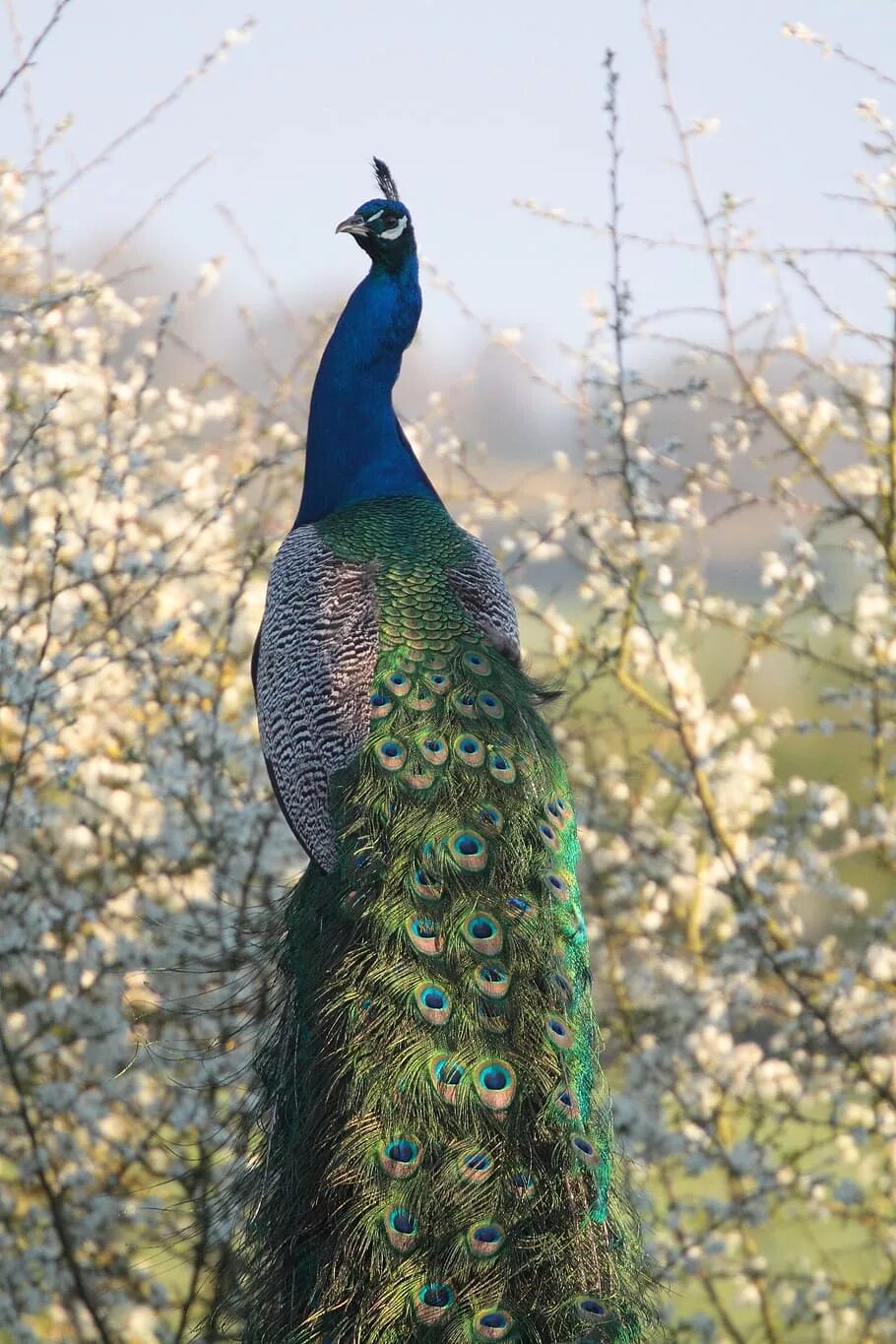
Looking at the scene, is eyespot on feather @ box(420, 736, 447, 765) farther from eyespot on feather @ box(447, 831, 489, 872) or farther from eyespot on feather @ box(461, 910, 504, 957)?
eyespot on feather @ box(461, 910, 504, 957)

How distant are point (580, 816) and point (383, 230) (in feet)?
5.64

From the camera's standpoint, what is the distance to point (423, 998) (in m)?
2.43

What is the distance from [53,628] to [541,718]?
2.03 metres

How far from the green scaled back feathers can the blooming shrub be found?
3.23ft

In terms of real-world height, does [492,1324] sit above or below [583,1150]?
below

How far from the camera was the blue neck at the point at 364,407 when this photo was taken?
137 inches

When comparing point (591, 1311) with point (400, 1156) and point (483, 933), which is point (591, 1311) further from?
point (483, 933)

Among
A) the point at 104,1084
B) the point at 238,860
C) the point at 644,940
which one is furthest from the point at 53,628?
the point at 644,940

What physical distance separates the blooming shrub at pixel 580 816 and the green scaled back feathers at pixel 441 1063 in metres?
0.98

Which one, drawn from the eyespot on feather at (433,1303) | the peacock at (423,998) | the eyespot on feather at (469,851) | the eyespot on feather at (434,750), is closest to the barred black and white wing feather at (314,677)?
the peacock at (423,998)

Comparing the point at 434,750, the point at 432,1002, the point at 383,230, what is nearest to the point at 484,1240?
the point at 432,1002

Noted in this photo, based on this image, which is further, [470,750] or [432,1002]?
[470,750]

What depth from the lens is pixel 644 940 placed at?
443 centimetres

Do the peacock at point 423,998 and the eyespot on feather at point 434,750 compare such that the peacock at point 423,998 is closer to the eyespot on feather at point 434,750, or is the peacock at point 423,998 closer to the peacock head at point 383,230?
the eyespot on feather at point 434,750
